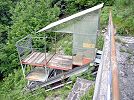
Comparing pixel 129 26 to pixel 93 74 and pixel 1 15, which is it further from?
pixel 1 15

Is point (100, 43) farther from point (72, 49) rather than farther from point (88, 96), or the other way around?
point (88, 96)

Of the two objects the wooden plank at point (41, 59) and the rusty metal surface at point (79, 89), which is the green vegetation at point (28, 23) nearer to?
the rusty metal surface at point (79, 89)

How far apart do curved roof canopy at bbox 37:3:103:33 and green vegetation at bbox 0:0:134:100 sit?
1312 mm

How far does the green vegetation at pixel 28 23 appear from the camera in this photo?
10.6 meters

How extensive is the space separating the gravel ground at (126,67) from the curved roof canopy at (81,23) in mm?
1510

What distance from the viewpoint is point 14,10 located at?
58.0 feet

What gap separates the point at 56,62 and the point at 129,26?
3409mm

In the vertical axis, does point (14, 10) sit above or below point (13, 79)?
above

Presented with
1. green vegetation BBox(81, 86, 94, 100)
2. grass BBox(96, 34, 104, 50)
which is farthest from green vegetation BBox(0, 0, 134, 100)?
green vegetation BBox(81, 86, 94, 100)

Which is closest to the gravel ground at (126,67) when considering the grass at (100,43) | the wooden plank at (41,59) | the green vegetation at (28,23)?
the green vegetation at (28,23)

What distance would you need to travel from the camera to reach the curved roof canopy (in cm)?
905

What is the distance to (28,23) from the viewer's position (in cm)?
1552

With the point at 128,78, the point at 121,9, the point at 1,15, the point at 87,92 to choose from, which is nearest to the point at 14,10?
the point at 1,15

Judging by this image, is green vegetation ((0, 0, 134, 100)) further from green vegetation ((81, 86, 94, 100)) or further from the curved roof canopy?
green vegetation ((81, 86, 94, 100))
